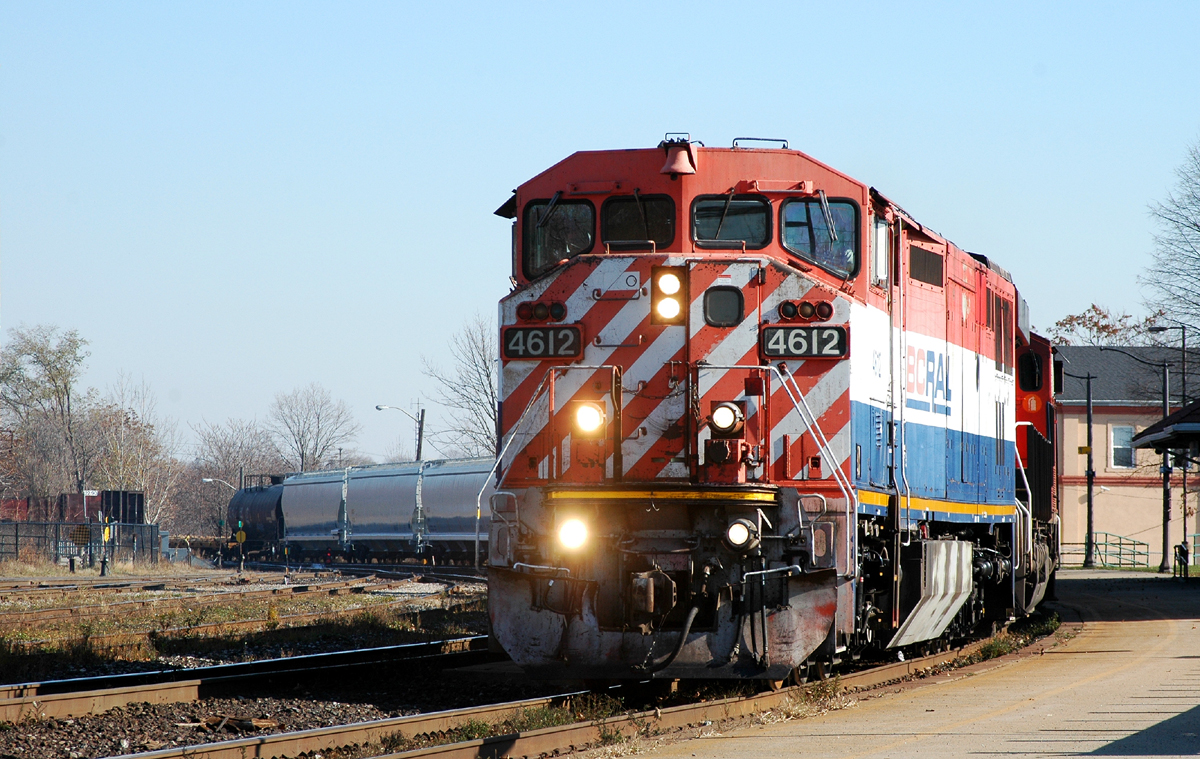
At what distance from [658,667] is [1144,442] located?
2249 centimetres

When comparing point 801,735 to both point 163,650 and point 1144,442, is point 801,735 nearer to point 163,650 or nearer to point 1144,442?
point 163,650

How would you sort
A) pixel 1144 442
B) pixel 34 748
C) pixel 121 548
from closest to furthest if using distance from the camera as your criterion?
pixel 34 748 < pixel 1144 442 < pixel 121 548

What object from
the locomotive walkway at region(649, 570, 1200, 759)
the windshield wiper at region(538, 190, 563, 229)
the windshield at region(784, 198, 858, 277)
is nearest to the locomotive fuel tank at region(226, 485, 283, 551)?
the locomotive walkway at region(649, 570, 1200, 759)

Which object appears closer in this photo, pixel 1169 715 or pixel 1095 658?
pixel 1169 715

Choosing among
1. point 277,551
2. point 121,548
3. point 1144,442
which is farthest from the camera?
point 277,551

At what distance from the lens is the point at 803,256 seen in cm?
951

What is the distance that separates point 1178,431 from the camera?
82.3 feet

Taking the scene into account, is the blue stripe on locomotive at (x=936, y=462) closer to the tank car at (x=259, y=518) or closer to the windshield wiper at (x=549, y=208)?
the windshield wiper at (x=549, y=208)

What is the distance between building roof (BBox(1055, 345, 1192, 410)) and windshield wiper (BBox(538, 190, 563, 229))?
44.6m

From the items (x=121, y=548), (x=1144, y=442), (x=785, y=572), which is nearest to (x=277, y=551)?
(x=121, y=548)

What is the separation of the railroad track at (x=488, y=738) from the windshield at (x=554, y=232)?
338 centimetres

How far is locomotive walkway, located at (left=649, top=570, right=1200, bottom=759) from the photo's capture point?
7.73 m

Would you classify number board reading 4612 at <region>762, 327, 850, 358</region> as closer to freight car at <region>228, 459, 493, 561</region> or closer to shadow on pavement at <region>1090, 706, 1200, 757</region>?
shadow on pavement at <region>1090, 706, 1200, 757</region>

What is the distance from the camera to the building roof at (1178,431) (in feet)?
82.2
